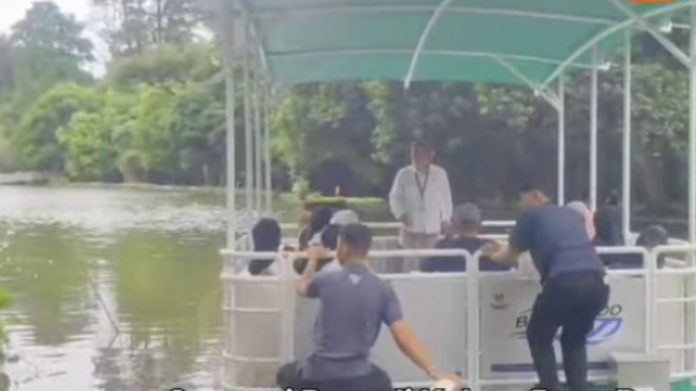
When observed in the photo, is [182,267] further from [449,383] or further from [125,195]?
[125,195]

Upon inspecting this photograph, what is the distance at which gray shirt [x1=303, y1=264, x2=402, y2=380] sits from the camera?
5.75 metres

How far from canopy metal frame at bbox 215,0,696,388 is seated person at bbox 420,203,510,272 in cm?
56

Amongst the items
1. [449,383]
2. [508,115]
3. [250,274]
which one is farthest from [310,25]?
[508,115]

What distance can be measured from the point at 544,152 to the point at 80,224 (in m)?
10.9

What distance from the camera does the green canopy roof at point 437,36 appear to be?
27.6ft

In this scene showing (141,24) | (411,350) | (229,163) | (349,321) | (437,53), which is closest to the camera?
(411,350)

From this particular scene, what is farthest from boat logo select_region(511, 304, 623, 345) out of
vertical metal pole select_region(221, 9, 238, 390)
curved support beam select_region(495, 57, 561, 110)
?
curved support beam select_region(495, 57, 561, 110)

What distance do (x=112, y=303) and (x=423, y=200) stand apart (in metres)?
6.66

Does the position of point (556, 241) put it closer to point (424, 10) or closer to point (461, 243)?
point (461, 243)

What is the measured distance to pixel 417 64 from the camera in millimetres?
10898

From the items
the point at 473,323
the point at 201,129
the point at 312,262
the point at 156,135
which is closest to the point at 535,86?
the point at 473,323

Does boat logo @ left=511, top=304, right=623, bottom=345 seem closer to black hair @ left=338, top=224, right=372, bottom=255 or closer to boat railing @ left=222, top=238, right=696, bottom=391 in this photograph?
boat railing @ left=222, top=238, right=696, bottom=391

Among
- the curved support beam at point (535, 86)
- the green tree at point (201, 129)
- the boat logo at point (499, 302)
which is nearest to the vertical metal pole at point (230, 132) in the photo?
the boat logo at point (499, 302)

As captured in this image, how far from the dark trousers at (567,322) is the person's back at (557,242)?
2.2 inches
